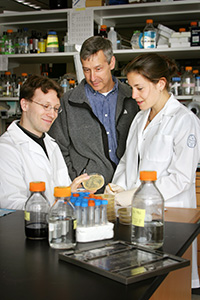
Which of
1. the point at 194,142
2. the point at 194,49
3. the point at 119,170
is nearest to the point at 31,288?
the point at 194,142

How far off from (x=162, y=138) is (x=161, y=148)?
59 mm

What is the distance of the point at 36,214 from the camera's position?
1.32 m

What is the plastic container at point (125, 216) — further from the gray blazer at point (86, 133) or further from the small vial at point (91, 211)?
the gray blazer at point (86, 133)

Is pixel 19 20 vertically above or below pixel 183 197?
above

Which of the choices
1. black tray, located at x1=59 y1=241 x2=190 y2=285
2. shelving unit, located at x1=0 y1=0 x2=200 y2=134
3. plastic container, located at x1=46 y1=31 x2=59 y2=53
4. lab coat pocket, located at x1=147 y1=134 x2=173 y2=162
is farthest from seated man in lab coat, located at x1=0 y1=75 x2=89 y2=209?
plastic container, located at x1=46 y1=31 x2=59 y2=53

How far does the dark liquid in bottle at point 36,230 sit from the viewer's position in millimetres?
1316

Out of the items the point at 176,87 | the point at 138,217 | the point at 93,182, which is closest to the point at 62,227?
the point at 138,217

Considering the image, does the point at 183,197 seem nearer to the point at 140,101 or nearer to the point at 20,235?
the point at 140,101

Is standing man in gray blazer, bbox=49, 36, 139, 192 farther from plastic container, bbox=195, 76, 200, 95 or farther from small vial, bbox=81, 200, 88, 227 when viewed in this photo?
small vial, bbox=81, 200, 88, 227

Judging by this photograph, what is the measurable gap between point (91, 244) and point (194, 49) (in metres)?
2.81

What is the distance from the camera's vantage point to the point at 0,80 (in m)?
4.31

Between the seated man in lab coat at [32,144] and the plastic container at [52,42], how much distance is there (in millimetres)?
1897

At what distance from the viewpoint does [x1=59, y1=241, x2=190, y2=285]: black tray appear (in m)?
0.98

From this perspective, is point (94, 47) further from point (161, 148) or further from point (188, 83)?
point (188, 83)
